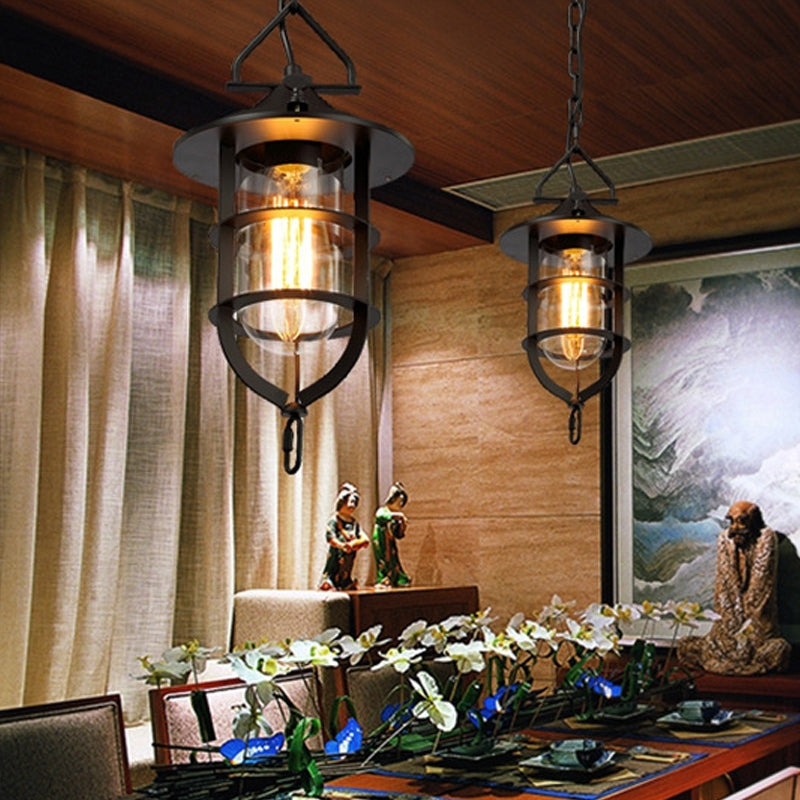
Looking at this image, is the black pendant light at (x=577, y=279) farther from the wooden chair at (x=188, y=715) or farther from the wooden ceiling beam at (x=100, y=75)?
the wooden ceiling beam at (x=100, y=75)

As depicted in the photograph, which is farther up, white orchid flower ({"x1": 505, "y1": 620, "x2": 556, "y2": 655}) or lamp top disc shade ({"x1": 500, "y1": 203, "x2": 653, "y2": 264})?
lamp top disc shade ({"x1": 500, "y1": 203, "x2": 653, "y2": 264})

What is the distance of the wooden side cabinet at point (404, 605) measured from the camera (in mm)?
4367

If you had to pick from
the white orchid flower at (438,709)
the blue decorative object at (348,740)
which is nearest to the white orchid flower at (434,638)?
the blue decorative object at (348,740)

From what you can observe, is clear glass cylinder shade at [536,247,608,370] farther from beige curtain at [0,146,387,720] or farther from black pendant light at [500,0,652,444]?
beige curtain at [0,146,387,720]

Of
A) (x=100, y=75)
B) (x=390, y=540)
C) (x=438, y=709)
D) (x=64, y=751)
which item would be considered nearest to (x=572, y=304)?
(x=438, y=709)

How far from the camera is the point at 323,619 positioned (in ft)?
14.0

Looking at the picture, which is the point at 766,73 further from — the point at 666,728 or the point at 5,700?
the point at 5,700

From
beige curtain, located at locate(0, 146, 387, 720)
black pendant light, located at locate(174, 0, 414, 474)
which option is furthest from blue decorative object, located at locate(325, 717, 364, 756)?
beige curtain, located at locate(0, 146, 387, 720)

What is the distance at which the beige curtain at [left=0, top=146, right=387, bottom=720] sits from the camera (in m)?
3.83

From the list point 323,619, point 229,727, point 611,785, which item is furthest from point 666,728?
point 323,619

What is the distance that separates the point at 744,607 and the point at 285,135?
2.88 metres

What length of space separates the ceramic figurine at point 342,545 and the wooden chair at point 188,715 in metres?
1.47

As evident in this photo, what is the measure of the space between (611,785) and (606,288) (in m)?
1.00

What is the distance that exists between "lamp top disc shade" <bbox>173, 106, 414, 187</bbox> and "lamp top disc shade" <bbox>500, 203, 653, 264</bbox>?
740 mm
